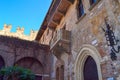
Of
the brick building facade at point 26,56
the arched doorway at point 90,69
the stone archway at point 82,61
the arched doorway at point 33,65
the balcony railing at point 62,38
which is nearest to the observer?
the arched doorway at point 90,69

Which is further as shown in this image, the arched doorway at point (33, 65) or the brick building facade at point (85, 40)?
the arched doorway at point (33, 65)

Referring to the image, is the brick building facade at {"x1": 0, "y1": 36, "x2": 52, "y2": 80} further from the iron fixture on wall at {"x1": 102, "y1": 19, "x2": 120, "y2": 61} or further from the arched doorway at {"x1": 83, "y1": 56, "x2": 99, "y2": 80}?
the iron fixture on wall at {"x1": 102, "y1": 19, "x2": 120, "y2": 61}

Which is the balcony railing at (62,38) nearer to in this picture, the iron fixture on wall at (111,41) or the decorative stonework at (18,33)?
the iron fixture on wall at (111,41)

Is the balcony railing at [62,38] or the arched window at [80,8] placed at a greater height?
the arched window at [80,8]

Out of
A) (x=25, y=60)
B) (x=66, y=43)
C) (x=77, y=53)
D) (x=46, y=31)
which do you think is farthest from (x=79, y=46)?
(x=46, y=31)

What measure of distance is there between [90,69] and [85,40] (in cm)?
132

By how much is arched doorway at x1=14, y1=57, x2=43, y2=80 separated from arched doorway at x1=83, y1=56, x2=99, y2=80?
513 centimetres

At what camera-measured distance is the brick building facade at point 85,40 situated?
18.7ft

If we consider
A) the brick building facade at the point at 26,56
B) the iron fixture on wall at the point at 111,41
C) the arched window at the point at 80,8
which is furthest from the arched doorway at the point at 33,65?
the iron fixture on wall at the point at 111,41

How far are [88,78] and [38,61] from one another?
5.77 m

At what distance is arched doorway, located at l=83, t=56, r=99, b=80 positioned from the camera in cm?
676

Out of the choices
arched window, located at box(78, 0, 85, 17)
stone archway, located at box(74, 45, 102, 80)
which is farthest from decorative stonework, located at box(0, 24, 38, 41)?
stone archway, located at box(74, 45, 102, 80)

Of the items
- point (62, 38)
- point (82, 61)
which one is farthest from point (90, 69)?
point (62, 38)

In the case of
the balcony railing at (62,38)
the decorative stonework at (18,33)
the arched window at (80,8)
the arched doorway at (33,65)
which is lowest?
the arched doorway at (33,65)
